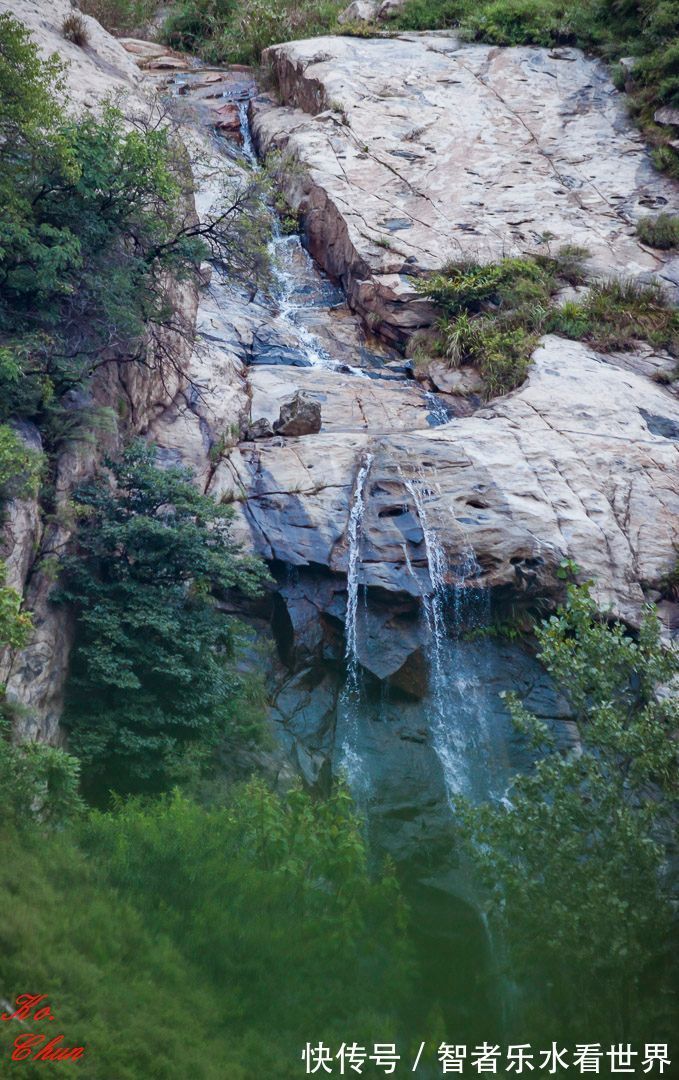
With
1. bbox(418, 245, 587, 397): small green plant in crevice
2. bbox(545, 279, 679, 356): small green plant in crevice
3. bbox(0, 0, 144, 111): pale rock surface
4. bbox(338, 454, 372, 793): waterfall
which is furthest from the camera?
bbox(545, 279, 679, 356): small green plant in crevice

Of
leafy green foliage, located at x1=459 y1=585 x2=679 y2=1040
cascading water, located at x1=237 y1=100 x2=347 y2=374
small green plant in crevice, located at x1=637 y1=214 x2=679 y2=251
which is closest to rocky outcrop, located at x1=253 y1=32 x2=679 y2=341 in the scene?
small green plant in crevice, located at x1=637 y1=214 x2=679 y2=251

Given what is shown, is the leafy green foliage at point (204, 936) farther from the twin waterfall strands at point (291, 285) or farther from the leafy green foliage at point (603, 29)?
the leafy green foliage at point (603, 29)

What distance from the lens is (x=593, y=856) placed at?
280 inches

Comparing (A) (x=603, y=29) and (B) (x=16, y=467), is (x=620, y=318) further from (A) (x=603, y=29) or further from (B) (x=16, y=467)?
(B) (x=16, y=467)

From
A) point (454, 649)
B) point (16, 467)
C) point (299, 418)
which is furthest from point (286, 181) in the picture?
point (16, 467)

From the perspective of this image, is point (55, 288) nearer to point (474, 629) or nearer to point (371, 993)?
point (474, 629)

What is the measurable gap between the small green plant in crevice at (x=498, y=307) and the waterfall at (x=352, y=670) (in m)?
4.80

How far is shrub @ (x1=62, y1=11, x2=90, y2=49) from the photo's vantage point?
52.5 feet

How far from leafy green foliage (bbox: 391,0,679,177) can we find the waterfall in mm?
13004

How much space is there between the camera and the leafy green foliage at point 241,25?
25.6 m

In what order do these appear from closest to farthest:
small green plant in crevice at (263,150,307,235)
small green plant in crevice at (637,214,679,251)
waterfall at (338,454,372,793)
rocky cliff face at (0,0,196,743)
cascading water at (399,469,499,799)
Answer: rocky cliff face at (0,0,196,743) < waterfall at (338,454,372,793) < cascading water at (399,469,499,799) < small green plant in crevice at (637,214,679,251) < small green plant in crevice at (263,150,307,235)

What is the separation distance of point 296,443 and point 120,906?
7.85 meters

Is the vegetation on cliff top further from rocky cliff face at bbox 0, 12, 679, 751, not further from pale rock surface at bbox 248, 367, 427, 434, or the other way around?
pale rock surface at bbox 248, 367, 427, 434

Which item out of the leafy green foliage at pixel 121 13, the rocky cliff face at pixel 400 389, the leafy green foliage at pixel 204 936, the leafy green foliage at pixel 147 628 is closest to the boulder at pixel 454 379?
the rocky cliff face at pixel 400 389
